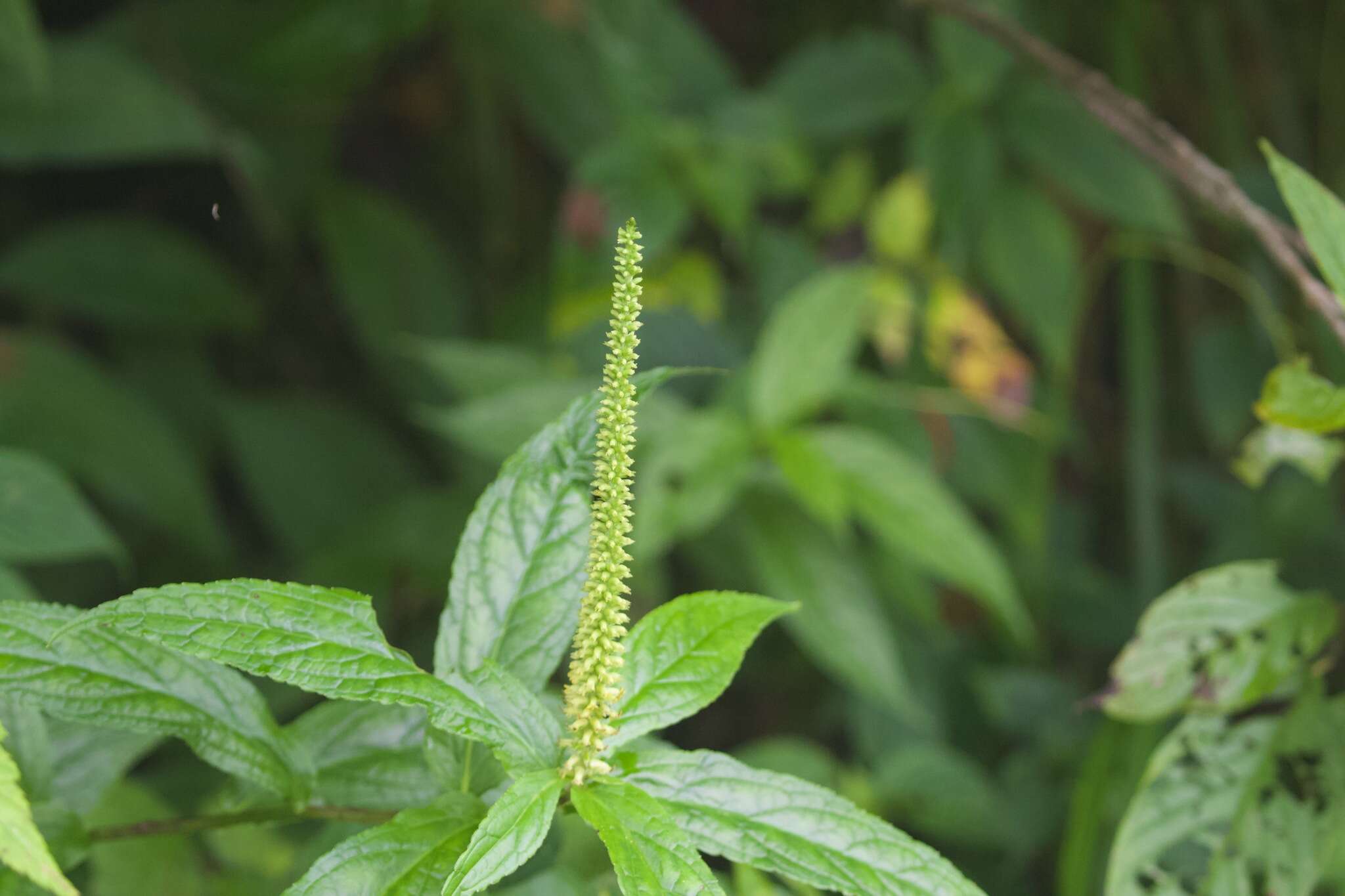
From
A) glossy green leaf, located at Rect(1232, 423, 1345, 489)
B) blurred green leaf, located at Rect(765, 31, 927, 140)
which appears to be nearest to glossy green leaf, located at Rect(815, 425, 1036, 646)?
glossy green leaf, located at Rect(1232, 423, 1345, 489)

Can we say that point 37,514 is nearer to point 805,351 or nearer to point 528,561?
point 528,561

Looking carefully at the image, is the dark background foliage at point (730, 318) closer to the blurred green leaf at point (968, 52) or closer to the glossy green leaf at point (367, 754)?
the blurred green leaf at point (968, 52)

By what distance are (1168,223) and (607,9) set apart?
890mm

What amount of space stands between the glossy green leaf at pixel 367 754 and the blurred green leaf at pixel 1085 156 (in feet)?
4.39

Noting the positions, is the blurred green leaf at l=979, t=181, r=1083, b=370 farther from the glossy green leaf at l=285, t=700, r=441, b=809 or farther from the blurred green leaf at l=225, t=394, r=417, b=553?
the glossy green leaf at l=285, t=700, r=441, b=809

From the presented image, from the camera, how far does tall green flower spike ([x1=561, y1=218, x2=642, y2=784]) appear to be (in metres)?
0.42

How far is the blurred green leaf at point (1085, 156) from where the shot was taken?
5.15 ft

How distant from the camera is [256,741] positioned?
1.73 feet

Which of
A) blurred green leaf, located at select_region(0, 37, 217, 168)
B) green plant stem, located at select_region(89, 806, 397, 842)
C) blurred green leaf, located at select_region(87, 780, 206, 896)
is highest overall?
blurred green leaf, located at select_region(0, 37, 217, 168)

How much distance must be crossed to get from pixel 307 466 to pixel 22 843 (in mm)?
1413

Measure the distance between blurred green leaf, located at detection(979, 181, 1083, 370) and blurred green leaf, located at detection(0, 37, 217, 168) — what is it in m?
1.12

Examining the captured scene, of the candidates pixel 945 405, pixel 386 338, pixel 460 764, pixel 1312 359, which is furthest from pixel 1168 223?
pixel 460 764

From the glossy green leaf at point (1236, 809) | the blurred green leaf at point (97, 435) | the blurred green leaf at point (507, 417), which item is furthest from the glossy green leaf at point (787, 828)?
the blurred green leaf at point (97, 435)

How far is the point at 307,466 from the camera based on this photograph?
1.72 m
